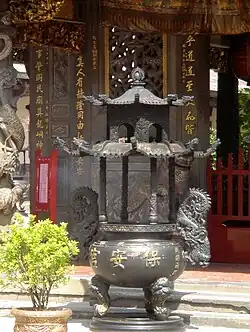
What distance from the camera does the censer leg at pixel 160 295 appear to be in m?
10.7

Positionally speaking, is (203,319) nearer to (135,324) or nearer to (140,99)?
(135,324)

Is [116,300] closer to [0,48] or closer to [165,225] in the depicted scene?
Answer: [165,225]

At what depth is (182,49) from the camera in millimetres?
14633

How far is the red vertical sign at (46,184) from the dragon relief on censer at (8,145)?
45.1 inches

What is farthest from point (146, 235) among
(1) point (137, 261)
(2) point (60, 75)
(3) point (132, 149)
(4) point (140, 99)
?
(2) point (60, 75)

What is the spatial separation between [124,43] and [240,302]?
15.2ft

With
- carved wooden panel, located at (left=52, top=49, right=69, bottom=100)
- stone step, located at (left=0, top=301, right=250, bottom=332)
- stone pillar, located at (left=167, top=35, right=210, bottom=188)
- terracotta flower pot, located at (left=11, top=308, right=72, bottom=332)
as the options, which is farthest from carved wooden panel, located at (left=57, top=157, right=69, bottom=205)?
terracotta flower pot, located at (left=11, top=308, right=72, bottom=332)

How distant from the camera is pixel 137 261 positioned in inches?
419

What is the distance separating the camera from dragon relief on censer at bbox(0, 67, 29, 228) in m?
13.2

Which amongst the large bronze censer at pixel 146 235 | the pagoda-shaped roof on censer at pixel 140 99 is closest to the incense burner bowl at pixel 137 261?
the large bronze censer at pixel 146 235

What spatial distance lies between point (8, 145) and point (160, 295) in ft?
11.3

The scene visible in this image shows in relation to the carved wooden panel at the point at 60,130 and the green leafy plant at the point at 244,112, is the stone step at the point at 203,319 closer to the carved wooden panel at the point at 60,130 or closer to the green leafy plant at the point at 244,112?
the carved wooden panel at the point at 60,130

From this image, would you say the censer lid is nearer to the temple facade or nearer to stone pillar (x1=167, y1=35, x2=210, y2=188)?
the temple facade

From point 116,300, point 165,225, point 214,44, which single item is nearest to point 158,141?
point 165,225
